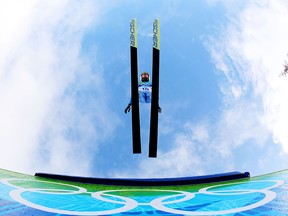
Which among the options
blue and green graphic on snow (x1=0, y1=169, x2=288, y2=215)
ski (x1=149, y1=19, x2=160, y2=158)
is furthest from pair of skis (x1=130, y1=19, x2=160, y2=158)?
blue and green graphic on snow (x1=0, y1=169, x2=288, y2=215)

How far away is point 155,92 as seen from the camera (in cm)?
1275

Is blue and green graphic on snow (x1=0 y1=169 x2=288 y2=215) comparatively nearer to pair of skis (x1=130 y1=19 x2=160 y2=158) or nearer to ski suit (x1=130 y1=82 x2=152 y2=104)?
pair of skis (x1=130 y1=19 x2=160 y2=158)

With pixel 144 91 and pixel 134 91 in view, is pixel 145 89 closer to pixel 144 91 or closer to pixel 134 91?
pixel 144 91

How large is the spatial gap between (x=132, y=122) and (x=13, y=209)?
5985 mm

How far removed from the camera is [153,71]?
41.3 feet

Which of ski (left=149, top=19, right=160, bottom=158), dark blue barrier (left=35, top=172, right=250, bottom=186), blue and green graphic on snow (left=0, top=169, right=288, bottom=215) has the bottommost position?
blue and green graphic on snow (left=0, top=169, right=288, bottom=215)

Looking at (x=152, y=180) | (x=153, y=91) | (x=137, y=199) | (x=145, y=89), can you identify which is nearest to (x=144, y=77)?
(x=145, y=89)

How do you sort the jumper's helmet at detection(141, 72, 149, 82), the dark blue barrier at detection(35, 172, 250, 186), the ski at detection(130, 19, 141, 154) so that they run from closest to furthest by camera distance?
the ski at detection(130, 19, 141, 154), the jumper's helmet at detection(141, 72, 149, 82), the dark blue barrier at detection(35, 172, 250, 186)

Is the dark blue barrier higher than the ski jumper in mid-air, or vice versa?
the ski jumper in mid-air

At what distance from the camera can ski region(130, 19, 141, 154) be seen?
1247 cm

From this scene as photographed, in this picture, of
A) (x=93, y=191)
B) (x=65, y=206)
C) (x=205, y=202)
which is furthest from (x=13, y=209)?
(x=205, y=202)

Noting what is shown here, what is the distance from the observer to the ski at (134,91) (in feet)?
40.9

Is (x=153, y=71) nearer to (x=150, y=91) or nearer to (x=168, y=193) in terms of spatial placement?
(x=150, y=91)

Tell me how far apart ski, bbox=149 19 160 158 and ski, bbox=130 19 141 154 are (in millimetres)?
583
